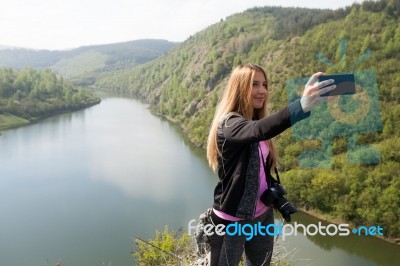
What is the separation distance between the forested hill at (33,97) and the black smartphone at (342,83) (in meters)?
57.8

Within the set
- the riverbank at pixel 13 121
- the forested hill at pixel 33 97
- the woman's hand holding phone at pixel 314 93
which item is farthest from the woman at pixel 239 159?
the forested hill at pixel 33 97

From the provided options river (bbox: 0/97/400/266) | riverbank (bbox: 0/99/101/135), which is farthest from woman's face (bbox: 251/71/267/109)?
riverbank (bbox: 0/99/101/135)

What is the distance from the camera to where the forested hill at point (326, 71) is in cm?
2022

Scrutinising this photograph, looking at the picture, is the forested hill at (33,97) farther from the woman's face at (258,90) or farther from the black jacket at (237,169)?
the woman's face at (258,90)

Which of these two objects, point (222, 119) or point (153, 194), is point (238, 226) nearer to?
point (222, 119)

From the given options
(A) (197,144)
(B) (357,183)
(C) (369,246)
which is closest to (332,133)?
(C) (369,246)

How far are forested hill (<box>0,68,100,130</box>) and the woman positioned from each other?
57.1 metres

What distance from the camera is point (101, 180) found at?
2916 cm

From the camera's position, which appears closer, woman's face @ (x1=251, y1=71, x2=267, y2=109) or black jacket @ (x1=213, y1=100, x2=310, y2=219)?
black jacket @ (x1=213, y1=100, x2=310, y2=219)

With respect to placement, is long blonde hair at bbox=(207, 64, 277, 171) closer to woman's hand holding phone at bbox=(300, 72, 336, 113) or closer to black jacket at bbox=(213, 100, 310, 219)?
black jacket at bbox=(213, 100, 310, 219)

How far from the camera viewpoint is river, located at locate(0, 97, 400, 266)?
1852cm

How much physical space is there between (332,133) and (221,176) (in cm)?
89

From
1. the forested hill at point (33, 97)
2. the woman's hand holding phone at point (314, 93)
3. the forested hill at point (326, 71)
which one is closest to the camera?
the woman's hand holding phone at point (314, 93)

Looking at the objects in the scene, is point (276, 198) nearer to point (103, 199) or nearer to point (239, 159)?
point (239, 159)
